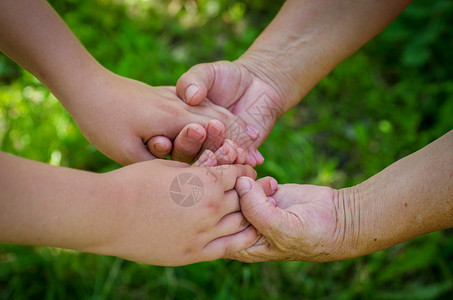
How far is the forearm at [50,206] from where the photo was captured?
0.82m

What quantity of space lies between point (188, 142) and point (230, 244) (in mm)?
361

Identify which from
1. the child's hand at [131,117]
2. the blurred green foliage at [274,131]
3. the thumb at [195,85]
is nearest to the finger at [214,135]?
the child's hand at [131,117]

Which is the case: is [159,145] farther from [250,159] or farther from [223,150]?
[250,159]

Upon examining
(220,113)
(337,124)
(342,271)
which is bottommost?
(342,271)

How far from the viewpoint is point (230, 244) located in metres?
1.22

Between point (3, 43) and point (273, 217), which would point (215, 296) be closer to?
point (273, 217)

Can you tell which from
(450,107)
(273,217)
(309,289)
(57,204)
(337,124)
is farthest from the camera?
(337,124)

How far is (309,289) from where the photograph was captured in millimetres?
1600

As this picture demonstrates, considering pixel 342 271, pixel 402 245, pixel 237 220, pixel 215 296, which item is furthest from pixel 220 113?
pixel 402 245

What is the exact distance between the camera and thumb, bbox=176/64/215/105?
1396 millimetres

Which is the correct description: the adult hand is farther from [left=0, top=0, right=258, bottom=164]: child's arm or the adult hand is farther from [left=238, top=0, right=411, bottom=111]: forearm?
[left=0, top=0, right=258, bottom=164]: child's arm

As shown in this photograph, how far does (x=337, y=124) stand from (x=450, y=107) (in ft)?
1.71

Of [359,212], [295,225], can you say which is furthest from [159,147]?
[359,212]

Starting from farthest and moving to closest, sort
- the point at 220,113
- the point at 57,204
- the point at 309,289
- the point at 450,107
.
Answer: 1. the point at 450,107
2. the point at 309,289
3. the point at 220,113
4. the point at 57,204
